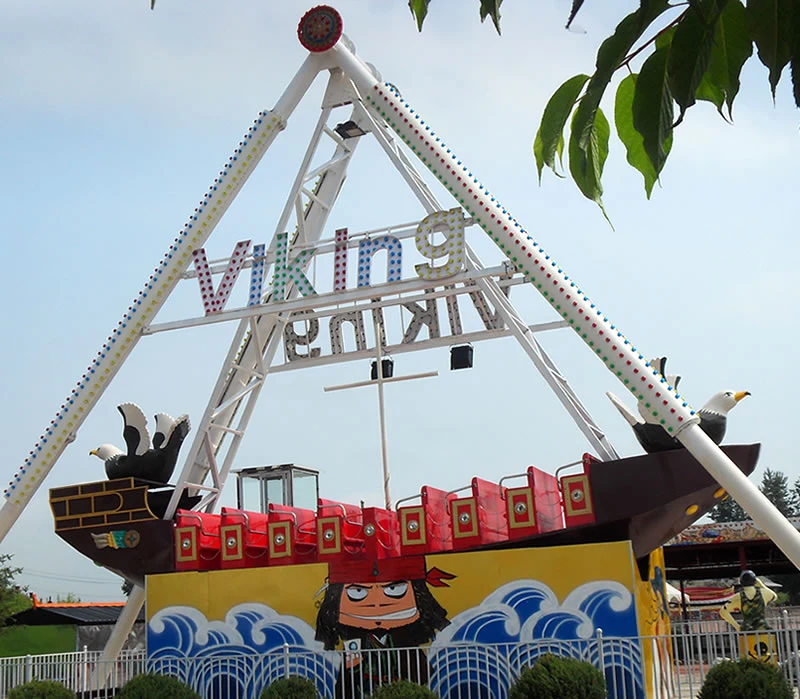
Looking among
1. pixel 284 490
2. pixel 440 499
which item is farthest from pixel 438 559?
pixel 284 490

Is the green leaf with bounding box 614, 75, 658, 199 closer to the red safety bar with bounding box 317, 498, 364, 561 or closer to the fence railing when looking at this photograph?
the fence railing

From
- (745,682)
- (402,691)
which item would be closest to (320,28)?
(402,691)

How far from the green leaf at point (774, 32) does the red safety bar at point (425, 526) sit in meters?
12.9

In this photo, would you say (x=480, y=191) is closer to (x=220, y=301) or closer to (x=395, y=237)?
(x=395, y=237)

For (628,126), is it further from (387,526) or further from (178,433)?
(178,433)

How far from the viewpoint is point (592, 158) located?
281cm

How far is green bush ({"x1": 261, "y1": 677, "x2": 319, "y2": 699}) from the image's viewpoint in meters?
13.0

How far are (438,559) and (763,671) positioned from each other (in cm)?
494

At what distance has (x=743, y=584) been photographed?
16.3 m

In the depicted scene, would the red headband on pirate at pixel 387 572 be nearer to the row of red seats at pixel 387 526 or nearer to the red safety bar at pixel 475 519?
the row of red seats at pixel 387 526

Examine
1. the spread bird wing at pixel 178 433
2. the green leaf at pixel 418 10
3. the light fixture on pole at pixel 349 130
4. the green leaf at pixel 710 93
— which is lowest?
the green leaf at pixel 710 93

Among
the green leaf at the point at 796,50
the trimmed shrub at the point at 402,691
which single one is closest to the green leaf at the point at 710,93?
the green leaf at the point at 796,50

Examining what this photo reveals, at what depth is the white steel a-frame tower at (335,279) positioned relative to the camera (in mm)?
15711

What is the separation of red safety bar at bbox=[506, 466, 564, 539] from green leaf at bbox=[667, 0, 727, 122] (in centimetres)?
1232
